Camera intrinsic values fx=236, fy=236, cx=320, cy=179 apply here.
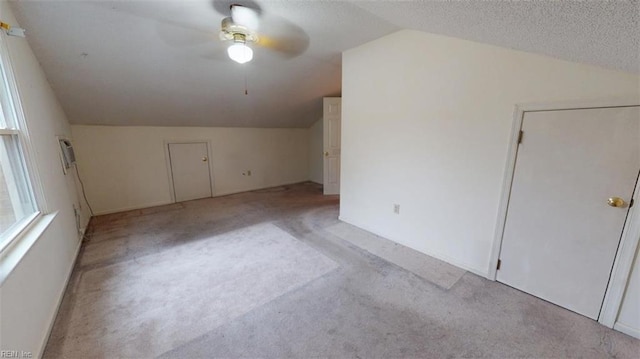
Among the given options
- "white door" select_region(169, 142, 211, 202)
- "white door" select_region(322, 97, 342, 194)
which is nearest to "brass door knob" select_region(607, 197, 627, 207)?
"white door" select_region(322, 97, 342, 194)

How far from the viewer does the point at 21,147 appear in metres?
1.76

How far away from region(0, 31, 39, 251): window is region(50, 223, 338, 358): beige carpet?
75 cm

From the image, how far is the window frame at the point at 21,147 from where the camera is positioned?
162 centimetres

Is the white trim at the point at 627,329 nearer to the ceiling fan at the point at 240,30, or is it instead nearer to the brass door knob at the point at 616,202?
the brass door knob at the point at 616,202

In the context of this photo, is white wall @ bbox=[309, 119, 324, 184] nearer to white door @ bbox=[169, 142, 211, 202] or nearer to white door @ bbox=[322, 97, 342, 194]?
white door @ bbox=[322, 97, 342, 194]

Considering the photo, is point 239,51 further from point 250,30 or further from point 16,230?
point 16,230

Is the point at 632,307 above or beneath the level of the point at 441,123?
beneath

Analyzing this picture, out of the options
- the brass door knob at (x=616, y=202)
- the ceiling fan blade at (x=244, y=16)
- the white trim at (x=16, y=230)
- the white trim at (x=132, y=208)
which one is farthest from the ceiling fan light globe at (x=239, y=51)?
the white trim at (x=132, y=208)

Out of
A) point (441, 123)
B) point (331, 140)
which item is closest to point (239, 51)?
point (441, 123)

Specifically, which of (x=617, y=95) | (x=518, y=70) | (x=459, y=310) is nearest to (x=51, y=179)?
(x=459, y=310)

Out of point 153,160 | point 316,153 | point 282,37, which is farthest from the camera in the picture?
point 316,153

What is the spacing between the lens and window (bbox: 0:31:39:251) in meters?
1.57

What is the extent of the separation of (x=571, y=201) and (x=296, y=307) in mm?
2225

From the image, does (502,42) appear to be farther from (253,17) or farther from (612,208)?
(253,17)
